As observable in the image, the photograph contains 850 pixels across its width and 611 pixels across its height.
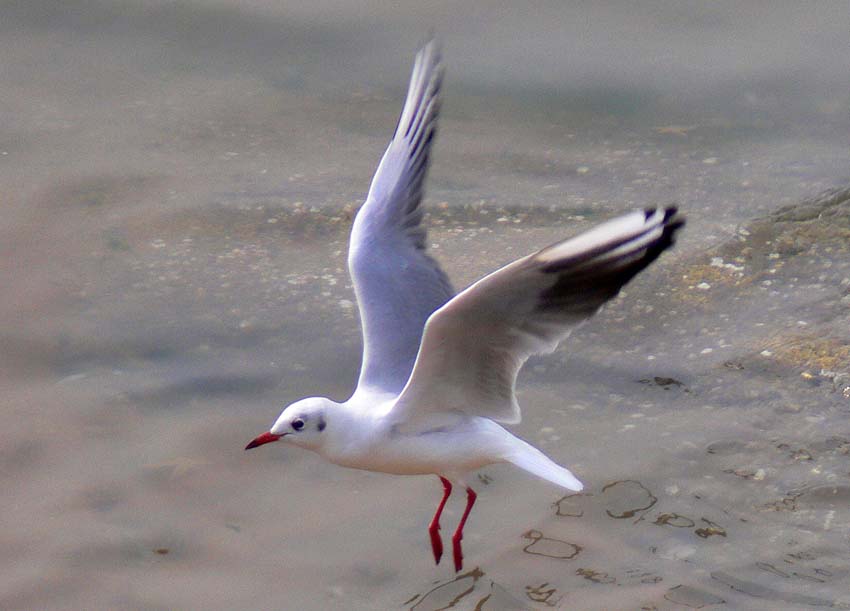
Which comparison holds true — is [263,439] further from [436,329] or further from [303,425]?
[436,329]

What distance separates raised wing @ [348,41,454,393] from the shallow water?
62 centimetres

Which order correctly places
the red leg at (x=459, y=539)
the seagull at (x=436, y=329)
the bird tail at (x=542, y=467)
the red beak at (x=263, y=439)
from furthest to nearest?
1. the red leg at (x=459, y=539)
2. the red beak at (x=263, y=439)
3. the bird tail at (x=542, y=467)
4. the seagull at (x=436, y=329)

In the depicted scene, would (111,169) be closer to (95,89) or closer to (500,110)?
(95,89)

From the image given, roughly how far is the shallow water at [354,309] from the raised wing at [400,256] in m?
0.62

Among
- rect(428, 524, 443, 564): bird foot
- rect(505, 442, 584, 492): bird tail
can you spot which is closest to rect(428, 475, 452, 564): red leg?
rect(428, 524, 443, 564): bird foot

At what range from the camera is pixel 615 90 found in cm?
782

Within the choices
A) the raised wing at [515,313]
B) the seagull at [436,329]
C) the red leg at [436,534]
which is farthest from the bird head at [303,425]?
the red leg at [436,534]

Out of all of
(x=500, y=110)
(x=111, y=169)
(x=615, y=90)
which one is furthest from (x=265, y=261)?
(x=615, y=90)

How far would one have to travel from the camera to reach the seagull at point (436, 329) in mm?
3549

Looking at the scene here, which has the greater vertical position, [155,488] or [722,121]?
[722,121]

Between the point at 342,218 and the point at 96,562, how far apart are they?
2.59m

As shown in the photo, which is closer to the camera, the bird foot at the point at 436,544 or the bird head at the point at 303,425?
the bird head at the point at 303,425

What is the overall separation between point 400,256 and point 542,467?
3.47 ft

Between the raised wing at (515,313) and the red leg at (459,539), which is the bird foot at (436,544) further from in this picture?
the raised wing at (515,313)
